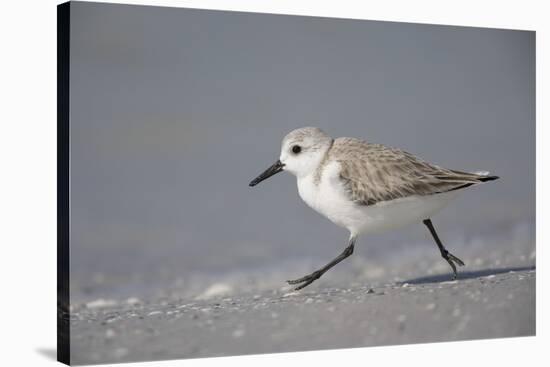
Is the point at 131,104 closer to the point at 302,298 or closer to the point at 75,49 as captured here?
the point at 75,49

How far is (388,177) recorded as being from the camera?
7.78 meters

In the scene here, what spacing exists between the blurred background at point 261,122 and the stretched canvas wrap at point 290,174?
2 cm

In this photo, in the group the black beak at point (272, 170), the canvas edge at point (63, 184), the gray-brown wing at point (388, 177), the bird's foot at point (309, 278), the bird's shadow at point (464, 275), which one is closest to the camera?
the canvas edge at point (63, 184)

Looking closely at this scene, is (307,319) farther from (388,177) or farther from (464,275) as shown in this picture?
(464,275)

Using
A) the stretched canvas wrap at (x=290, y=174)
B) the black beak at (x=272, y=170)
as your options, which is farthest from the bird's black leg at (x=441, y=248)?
the black beak at (x=272, y=170)

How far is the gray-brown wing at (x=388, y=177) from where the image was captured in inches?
304

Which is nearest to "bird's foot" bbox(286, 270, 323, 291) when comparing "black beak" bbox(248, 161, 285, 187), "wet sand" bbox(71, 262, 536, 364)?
"wet sand" bbox(71, 262, 536, 364)

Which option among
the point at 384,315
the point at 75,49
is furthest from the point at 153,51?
the point at 384,315

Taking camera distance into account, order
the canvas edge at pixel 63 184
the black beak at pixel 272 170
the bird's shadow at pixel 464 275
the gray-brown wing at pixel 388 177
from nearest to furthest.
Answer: the canvas edge at pixel 63 184
the gray-brown wing at pixel 388 177
the black beak at pixel 272 170
the bird's shadow at pixel 464 275

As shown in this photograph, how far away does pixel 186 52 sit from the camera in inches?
304

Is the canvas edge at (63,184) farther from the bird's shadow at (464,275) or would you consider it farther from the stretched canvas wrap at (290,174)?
the bird's shadow at (464,275)

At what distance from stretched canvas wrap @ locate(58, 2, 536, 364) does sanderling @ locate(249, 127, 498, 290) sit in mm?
15

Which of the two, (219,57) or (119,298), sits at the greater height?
(219,57)

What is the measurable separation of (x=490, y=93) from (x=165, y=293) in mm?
3880
